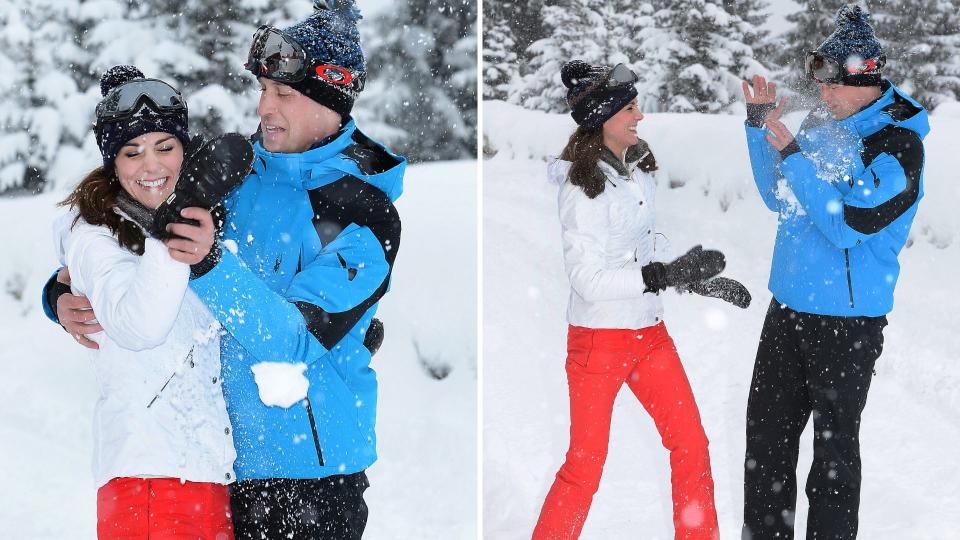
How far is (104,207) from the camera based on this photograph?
6.52 feet

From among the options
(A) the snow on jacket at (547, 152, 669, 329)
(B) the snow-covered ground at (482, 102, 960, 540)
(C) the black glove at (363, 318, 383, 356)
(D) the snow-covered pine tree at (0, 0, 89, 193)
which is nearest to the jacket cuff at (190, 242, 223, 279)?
(C) the black glove at (363, 318, 383, 356)

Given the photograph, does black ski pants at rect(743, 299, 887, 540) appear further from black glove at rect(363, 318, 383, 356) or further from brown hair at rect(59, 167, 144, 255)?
brown hair at rect(59, 167, 144, 255)

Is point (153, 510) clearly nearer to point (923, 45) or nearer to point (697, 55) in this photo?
point (923, 45)

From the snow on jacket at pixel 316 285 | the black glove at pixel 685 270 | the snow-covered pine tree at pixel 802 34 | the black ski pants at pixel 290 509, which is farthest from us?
the snow-covered pine tree at pixel 802 34

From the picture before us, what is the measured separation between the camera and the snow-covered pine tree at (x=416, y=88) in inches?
390

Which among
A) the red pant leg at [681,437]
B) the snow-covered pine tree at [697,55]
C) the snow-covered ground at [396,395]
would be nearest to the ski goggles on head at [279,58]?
the red pant leg at [681,437]

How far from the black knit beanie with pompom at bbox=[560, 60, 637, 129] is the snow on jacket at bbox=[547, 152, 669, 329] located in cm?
19

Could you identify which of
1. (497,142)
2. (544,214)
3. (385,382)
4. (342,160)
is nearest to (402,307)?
(385,382)

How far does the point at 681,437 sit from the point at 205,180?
6.95ft

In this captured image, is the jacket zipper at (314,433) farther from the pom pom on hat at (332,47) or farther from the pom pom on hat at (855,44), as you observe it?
the pom pom on hat at (855,44)

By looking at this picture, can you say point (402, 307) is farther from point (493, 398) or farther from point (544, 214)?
point (544, 214)

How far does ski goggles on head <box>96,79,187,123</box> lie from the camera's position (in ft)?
6.94

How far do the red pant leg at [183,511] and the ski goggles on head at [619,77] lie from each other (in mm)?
2000

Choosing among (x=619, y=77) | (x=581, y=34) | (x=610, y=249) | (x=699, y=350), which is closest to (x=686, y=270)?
(x=610, y=249)
